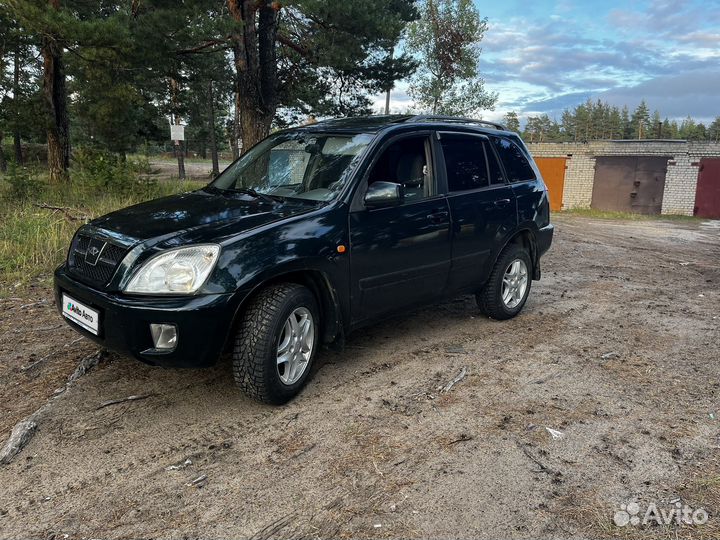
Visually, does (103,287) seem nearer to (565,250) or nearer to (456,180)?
(456,180)

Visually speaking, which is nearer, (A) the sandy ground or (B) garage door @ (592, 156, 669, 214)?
(A) the sandy ground

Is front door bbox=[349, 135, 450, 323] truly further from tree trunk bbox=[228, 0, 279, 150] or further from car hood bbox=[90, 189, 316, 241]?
tree trunk bbox=[228, 0, 279, 150]

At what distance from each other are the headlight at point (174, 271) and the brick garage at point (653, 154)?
2355 centimetres

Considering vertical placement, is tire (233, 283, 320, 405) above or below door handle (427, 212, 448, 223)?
below

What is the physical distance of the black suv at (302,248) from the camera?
3.01 meters

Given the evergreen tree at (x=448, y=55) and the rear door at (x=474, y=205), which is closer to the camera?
the rear door at (x=474, y=205)

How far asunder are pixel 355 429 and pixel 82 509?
4.76 feet

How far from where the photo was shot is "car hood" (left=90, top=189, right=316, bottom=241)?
3.23 metres

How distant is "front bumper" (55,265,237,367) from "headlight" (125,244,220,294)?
0.20 ft

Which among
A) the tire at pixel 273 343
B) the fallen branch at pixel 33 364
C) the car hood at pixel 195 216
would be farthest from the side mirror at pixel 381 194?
the fallen branch at pixel 33 364

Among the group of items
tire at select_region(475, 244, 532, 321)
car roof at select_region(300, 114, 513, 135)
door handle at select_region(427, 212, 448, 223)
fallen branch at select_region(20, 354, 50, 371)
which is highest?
car roof at select_region(300, 114, 513, 135)

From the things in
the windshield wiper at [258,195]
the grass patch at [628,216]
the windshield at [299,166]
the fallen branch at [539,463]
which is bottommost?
the fallen branch at [539,463]

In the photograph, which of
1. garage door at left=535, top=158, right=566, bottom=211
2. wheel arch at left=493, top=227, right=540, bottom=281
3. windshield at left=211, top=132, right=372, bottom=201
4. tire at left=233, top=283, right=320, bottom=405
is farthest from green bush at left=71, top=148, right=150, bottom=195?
garage door at left=535, top=158, right=566, bottom=211

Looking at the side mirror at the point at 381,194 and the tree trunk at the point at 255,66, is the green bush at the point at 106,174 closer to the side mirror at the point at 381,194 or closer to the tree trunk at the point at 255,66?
the tree trunk at the point at 255,66
